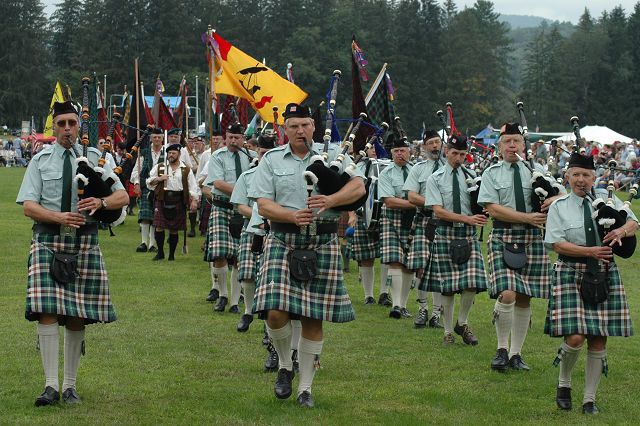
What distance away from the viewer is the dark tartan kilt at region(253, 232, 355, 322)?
23.0 feet

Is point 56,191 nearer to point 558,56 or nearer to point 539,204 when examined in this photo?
point 539,204

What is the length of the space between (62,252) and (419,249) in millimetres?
4784

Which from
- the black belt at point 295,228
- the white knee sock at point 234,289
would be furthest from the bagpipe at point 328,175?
the white knee sock at point 234,289

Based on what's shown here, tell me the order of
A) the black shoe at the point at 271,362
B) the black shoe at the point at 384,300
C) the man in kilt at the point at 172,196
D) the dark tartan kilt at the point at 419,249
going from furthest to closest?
the man in kilt at the point at 172,196 → the black shoe at the point at 384,300 → the dark tartan kilt at the point at 419,249 → the black shoe at the point at 271,362

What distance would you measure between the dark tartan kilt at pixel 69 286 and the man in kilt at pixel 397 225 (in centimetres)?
484

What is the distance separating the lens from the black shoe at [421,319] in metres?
10.9

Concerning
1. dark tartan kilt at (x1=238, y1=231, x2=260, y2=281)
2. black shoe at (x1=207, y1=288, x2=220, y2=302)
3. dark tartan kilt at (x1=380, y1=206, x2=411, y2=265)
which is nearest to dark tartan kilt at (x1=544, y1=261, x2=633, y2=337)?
dark tartan kilt at (x1=238, y1=231, x2=260, y2=281)

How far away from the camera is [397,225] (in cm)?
1190

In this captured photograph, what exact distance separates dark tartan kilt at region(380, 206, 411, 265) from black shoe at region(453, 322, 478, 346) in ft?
6.05

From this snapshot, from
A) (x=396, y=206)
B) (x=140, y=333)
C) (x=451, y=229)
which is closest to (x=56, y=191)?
(x=140, y=333)

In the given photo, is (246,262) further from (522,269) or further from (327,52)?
(327,52)

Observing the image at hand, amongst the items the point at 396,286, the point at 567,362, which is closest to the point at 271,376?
the point at 567,362

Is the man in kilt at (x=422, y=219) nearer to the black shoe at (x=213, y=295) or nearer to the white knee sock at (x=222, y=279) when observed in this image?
the white knee sock at (x=222, y=279)

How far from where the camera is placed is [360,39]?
7756cm
